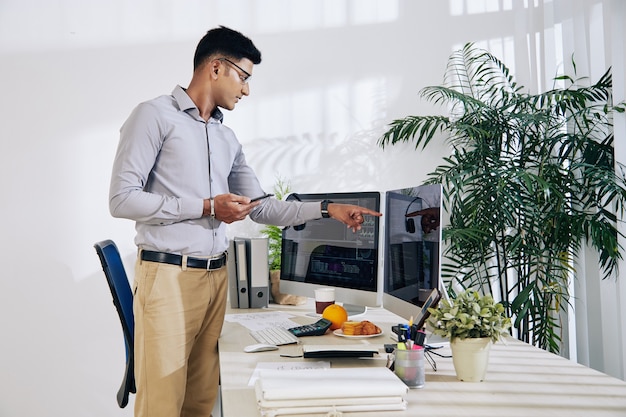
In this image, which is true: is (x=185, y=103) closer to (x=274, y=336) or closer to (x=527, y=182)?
(x=274, y=336)

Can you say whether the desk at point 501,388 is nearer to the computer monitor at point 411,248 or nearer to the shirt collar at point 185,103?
the computer monitor at point 411,248

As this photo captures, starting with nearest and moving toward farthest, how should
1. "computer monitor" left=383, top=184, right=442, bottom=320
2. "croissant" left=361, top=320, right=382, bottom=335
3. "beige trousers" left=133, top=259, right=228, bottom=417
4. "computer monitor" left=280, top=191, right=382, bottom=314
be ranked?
"computer monitor" left=383, top=184, right=442, bottom=320 < "beige trousers" left=133, top=259, right=228, bottom=417 < "croissant" left=361, top=320, right=382, bottom=335 < "computer monitor" left=280, top=191, right=382, bottom=314

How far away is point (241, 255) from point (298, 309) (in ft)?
1.11

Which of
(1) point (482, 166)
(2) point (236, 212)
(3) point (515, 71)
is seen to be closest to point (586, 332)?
(1) point (482, 166)

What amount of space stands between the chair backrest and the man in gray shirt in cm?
19

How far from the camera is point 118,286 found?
2.10 m

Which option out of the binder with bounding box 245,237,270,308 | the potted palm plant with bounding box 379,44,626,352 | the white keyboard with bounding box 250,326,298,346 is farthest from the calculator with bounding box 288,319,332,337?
the potted palm plant with bounding box 379,44,626,352

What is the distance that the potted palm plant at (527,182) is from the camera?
276 centimetres

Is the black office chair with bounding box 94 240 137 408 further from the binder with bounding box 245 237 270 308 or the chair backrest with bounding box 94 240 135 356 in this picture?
the binder with bounding box 245 237 270 308

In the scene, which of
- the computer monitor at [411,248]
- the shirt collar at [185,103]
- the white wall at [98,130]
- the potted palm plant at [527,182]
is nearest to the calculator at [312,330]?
the computer monitor at [411,248]

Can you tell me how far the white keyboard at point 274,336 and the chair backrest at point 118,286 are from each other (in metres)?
0.47

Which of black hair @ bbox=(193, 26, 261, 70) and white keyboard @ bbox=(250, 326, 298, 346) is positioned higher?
black hair @ bbox=(193, 26, 261, 70)

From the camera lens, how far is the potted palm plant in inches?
109

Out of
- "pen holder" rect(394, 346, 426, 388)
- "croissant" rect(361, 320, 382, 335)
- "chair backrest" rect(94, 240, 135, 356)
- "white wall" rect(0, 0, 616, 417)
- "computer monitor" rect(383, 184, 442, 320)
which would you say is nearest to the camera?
"pen holder" rect(394, 346, 426, 388)
